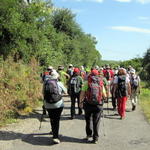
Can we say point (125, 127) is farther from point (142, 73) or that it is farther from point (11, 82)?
point (142, 73)

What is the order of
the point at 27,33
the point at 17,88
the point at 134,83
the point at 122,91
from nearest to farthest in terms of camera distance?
the point at 122,91 < the point at 134,83 < the point at 17,88 < the point at 27,33

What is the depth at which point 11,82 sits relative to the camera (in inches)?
614

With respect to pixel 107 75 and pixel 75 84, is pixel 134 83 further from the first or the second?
pixel 107 75

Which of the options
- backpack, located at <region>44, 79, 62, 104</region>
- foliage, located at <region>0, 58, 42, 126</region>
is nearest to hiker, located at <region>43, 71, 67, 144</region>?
backpack, located at <region>44, 79, 62, 104</region>

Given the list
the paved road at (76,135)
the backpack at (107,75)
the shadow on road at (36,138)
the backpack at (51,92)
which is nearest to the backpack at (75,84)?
the paved road at (76,135)

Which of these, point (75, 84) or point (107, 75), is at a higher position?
point (107, 75)

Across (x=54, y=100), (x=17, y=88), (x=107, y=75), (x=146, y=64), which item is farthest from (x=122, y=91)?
(x=146, y=64)

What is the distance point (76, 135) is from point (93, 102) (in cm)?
142

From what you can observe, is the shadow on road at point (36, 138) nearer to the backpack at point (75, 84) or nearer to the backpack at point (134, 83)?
the backpack at point (75, 84)

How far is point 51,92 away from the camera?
964 cm

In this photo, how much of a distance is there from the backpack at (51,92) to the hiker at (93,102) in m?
0.76

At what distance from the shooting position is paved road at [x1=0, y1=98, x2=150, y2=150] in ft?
30.3

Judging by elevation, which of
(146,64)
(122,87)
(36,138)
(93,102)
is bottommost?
(36,138)

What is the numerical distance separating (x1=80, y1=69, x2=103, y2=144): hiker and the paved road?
0.36 metres
